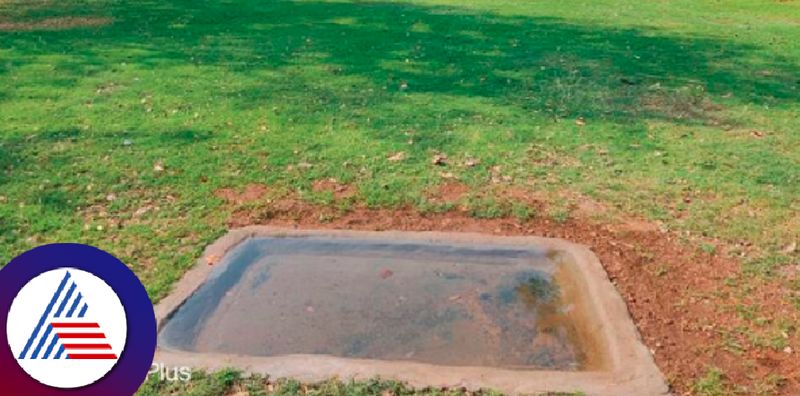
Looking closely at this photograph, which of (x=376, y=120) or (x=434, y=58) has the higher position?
(x=434, y=58)

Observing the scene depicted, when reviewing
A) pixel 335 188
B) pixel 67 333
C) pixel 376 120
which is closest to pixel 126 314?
pixel 67 333

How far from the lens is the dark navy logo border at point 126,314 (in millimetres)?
2963

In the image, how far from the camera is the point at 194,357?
3441 mm

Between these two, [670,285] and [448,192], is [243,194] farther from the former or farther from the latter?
[670,285]

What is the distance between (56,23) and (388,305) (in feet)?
30.6

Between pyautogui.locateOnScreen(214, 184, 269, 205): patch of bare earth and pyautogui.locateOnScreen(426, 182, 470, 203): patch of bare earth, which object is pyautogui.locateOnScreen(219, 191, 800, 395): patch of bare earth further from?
pyautogui.locateOnScreen(214, 184, 269, 205): patch of bare earth

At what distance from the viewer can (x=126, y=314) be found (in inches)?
123

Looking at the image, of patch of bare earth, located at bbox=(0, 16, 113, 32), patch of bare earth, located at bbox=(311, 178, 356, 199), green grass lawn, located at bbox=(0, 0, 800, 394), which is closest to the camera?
green grass lawn, located at bbox=(0, 0, 800, 394)

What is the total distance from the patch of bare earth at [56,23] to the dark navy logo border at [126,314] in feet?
29.2

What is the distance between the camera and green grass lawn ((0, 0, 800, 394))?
5.16 meters

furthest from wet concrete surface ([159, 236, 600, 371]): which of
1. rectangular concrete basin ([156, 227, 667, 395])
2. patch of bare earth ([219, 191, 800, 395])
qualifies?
patch of bare earth ([219, 191, 800, 395])

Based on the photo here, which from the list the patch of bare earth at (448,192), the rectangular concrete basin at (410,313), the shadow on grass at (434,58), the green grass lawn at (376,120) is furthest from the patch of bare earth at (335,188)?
the shadow on grass at (434,58)

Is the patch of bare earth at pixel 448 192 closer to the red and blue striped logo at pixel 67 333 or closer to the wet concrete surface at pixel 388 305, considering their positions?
the wet concrete surface at pixel 388 305

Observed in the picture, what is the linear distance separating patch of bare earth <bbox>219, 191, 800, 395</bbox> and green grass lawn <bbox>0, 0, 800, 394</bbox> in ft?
Result: 0.64
